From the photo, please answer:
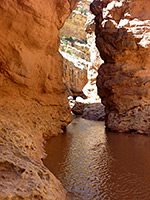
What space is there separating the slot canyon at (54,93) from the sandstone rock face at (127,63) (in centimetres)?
5

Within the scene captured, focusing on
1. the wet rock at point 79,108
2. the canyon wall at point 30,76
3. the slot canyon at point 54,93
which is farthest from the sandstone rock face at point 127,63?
the wet rock at point 79,108

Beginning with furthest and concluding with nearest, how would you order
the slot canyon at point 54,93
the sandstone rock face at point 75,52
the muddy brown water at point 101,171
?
1. the sandstone rock face at point 75,52
2. the muddy brown water at point 101,171
3. the slot canyon at point 54,93

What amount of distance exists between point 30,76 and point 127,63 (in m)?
5.72

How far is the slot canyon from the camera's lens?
106 inches

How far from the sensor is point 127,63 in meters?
9.82

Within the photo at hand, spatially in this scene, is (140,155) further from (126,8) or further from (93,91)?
(93,91)

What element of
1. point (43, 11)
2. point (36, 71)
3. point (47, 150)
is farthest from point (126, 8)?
point (47, 150)

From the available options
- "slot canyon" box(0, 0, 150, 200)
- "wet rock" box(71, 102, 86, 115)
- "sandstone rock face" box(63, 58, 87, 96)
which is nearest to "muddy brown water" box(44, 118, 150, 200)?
"slot canyon" box(0, 0, 150, 200)

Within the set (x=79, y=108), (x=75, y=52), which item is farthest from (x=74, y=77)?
(x=79, y=108)

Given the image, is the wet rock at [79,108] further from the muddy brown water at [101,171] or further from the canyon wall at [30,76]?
the muddy brown water at [101,171]

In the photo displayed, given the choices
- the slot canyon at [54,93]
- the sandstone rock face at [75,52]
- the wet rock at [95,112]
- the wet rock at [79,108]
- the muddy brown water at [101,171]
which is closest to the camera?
the slot canyon at [54,93]

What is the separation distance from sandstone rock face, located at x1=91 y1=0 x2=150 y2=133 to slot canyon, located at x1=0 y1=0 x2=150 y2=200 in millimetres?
49

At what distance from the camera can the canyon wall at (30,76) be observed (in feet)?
14.7

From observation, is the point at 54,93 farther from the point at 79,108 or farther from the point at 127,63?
the point at 79,108
